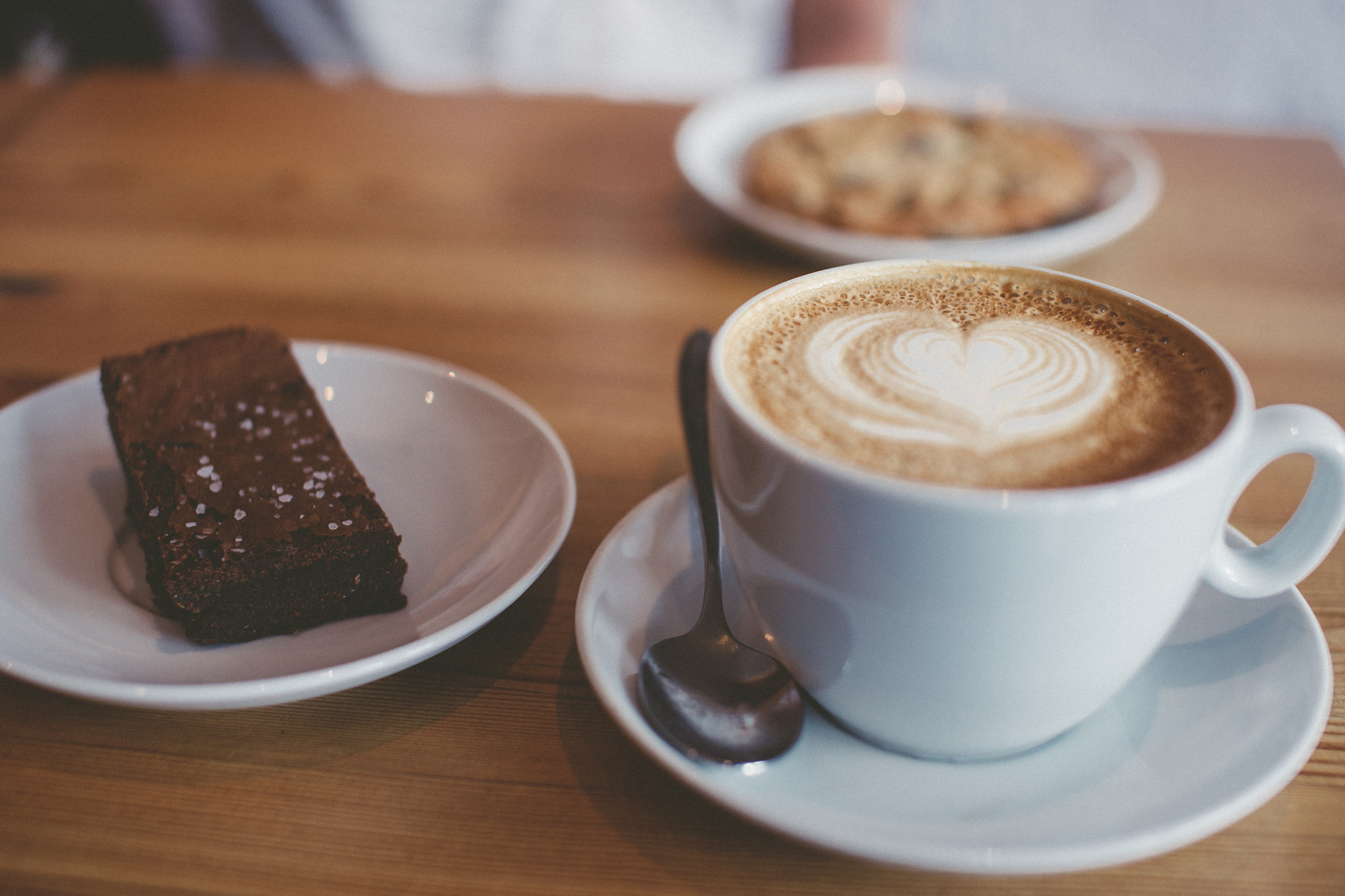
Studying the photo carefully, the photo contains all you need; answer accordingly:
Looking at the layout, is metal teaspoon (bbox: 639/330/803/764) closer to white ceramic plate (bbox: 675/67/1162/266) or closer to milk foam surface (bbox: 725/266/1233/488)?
milk foam surface (bbox: 725/266/1233/488)

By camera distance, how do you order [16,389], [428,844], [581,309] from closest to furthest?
[428,844] → [16,389] → [581,309]

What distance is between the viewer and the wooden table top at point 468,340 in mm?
487

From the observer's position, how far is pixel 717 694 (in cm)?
53

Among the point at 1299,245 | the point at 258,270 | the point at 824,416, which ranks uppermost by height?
the point at 824,416

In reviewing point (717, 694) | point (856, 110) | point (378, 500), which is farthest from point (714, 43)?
point (717, 694)

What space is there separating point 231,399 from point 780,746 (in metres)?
0.51

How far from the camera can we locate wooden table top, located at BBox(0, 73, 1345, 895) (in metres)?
0.49

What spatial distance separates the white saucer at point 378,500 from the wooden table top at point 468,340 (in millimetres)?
35

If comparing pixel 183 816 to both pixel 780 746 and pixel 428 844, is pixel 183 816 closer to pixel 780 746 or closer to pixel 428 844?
pixel 428 844

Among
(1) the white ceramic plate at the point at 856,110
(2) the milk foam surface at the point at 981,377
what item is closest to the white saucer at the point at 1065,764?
(2) the milk foam surface at the point at 981,377

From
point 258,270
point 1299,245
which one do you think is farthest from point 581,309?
point 1299,245

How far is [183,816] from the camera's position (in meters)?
0.50

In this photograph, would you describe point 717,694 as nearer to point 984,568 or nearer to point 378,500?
point 984,568

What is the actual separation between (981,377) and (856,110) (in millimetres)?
1156
